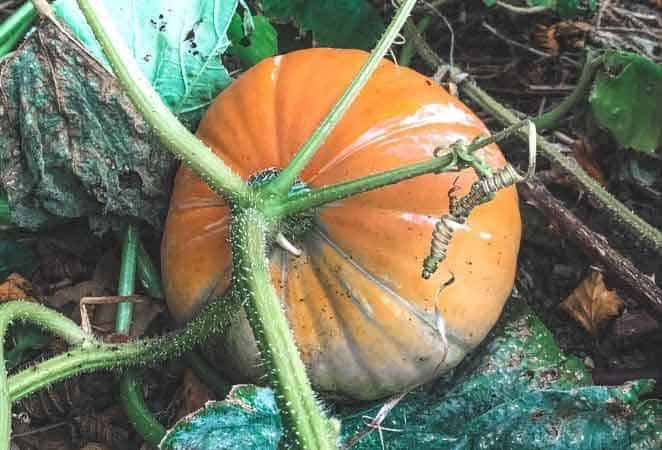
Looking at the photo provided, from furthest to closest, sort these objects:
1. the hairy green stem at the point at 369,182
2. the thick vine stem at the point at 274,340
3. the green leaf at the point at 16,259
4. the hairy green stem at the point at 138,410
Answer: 1. the green leaf at the point at 16,259
2. the hairy green stem at the point at 138,410
3. the hairy green stem at the point at 369,182
4. the thick vine stem at the point at 274,340

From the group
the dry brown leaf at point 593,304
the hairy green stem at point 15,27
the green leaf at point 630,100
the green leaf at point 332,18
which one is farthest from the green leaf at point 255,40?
the dry brown leaf at point 593,304

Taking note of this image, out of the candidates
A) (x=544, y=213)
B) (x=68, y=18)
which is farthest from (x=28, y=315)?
(x=544, y=213)

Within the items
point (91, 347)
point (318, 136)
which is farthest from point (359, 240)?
point (91, 347)

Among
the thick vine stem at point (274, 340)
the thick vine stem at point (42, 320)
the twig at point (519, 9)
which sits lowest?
the thick vine stem at point (274, 340)

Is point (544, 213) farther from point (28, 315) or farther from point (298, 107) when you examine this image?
point (28, 315)

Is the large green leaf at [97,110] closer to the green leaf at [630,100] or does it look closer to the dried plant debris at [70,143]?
the dried plant debris at [70,143]

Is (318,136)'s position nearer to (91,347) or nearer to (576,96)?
(91,347)
